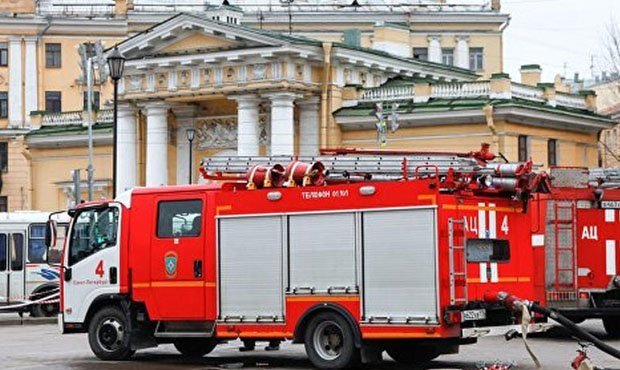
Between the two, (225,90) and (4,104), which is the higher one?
(4,104)

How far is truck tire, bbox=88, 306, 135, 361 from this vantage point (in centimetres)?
2156

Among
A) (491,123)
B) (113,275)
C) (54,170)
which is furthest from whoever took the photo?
(54,170)

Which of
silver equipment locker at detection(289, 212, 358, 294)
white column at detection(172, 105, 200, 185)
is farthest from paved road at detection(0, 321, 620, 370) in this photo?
white column at detection(172, 105, 200, 185)

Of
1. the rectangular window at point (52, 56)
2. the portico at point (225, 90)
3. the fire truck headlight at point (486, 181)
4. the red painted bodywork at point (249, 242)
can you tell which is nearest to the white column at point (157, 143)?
the portico at point (225, 90)

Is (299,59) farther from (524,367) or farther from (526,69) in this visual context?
(524,367)

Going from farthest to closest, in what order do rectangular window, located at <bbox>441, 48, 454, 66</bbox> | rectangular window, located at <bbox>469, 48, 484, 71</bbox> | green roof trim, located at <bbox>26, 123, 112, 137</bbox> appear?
rectangular window, located at <bbox>441, 48, 454, 66</bbox>, rectangular window, located at <bbox>469, 48, 484, 71</bbox>, green roof trim, located at <bbox>26, 123, 112, 137</bbox>

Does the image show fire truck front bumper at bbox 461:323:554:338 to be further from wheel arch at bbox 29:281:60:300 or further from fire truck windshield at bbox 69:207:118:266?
wheel arch at bbox 29:281:60:300

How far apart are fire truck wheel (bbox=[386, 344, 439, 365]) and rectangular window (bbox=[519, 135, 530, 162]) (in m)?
31.8

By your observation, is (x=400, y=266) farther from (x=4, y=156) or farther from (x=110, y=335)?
(x=4, y=156)

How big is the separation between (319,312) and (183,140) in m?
40.9

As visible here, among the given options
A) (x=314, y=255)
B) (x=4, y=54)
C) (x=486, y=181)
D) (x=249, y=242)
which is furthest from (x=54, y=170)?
(x=486, y=181)

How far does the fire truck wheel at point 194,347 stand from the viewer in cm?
2186

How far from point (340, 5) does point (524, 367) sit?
206 ft

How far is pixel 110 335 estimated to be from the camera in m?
21.8
